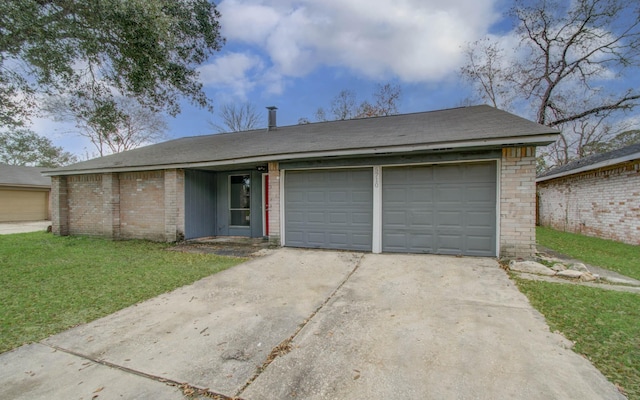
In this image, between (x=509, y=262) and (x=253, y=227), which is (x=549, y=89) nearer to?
(x=509, y=262)

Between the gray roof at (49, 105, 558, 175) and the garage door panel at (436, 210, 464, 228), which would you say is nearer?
the gray roof at (49, 105, 558, 175)

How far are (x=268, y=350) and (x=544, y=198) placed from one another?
681 inches

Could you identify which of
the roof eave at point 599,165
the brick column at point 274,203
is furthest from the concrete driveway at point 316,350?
the roof eave at point 599,165

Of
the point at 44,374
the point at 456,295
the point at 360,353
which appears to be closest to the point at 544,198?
the point at 456,295

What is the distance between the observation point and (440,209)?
21.4ft

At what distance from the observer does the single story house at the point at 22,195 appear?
58.6 ft

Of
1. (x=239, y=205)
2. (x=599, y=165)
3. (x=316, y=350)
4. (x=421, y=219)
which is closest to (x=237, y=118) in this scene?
(x=239, y=205)

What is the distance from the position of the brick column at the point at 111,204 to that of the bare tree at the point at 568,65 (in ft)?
72.7

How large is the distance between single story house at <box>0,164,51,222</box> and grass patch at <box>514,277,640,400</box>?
24499 millimetres

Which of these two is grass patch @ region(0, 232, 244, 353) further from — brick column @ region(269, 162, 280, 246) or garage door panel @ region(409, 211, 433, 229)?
garage door panel @ region(409, 211, 433, 229)

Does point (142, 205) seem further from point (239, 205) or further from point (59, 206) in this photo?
point (59, 206)

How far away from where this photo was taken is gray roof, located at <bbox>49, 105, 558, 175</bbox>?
232 inches

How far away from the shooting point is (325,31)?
11.9 m

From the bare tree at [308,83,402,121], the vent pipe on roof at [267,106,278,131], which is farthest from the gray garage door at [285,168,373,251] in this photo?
the bare tree at [308,83,402,121]
